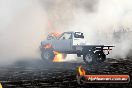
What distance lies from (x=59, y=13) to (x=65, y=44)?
30.7 meters

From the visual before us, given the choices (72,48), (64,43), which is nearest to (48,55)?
(64,43)

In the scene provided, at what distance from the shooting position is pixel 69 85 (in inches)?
582

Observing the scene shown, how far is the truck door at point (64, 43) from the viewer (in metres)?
27.9

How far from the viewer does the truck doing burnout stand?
26.3 metres

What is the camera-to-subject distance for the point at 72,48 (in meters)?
27.6

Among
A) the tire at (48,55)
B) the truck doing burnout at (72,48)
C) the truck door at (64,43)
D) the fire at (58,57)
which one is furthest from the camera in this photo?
the fire at (58,57)

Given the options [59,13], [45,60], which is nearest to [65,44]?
[45,60]

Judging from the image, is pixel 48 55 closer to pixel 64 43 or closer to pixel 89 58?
pixel 64 43

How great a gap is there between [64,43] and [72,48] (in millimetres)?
825

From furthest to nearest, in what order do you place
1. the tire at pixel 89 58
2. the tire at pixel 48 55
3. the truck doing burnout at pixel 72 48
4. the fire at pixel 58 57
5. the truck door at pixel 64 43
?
the fire at pixel 58 57 → the tire at pixel 48 55 → the truck door at pixel 64 43 → the truck doing burnout at pixel 72 48 → the tire at pixel 89 58

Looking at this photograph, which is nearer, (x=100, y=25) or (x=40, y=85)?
(x=40, y=85)

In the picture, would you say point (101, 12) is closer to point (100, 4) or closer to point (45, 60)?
point (100, 4)

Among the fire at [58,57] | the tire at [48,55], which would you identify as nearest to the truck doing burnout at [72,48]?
the tire at [48,55]

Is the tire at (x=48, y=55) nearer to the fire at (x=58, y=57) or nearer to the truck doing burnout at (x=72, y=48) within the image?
the truck doing burnout at (x=72, y=48)
